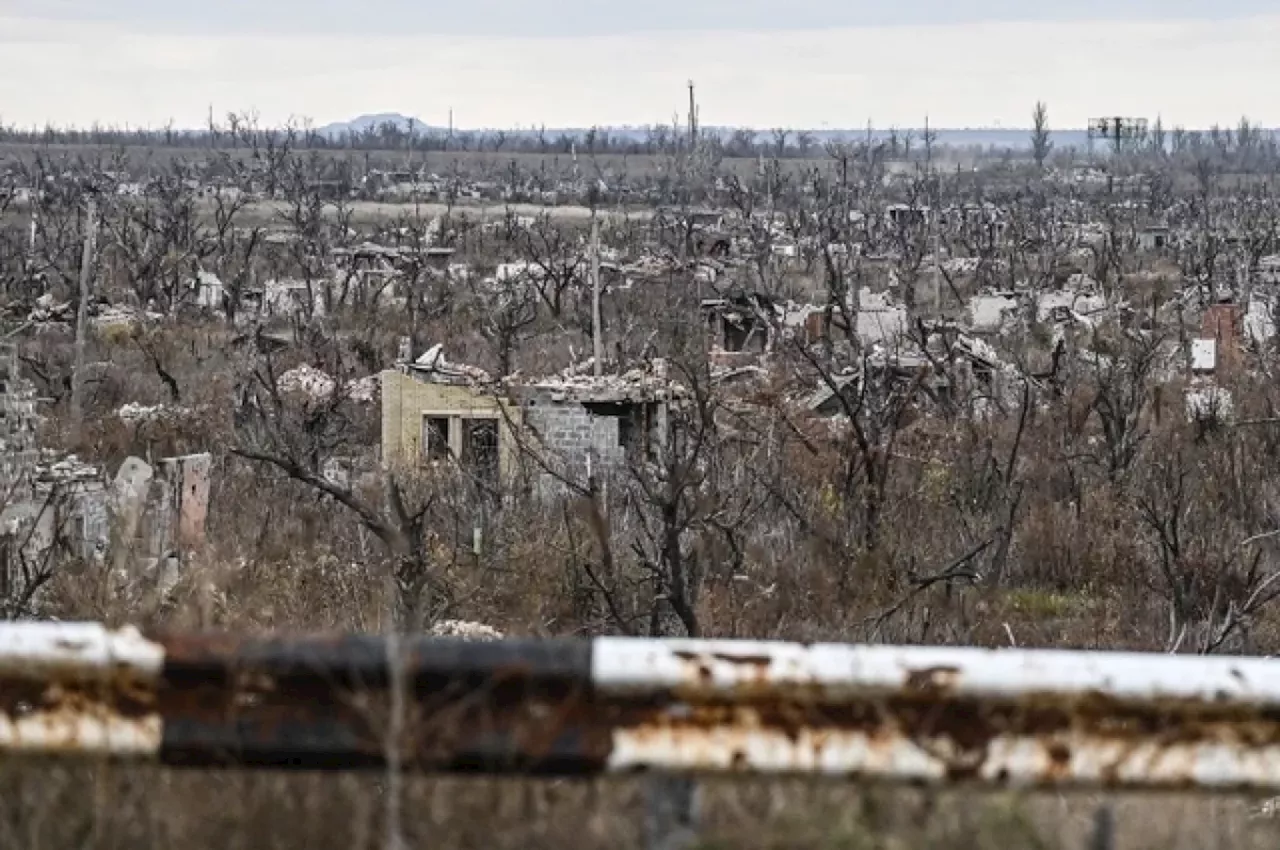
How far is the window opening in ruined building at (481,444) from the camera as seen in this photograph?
819 inches

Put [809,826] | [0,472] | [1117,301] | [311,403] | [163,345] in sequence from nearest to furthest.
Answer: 1. [809,826]
2. [0,472]
3. [311,403]
4. [163,345]
5. [1117,301]

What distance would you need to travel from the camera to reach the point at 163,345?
37188 millimetres

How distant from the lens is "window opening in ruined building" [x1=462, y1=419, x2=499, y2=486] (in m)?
20.8

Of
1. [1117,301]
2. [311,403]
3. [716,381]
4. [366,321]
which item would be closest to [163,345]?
[366,321]

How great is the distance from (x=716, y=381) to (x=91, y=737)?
853 inches

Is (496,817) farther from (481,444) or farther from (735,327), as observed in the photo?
(735,327)

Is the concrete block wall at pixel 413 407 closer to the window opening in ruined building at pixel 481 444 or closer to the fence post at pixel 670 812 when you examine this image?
the window opening in ruined building at pixel 481 444

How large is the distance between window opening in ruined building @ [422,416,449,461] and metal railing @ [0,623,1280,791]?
62.1ft

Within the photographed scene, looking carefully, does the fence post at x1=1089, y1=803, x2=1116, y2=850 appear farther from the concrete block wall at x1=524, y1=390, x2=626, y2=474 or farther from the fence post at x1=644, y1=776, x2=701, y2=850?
the concrete block wall at x1=524, y1=390, x2=626, y2=474

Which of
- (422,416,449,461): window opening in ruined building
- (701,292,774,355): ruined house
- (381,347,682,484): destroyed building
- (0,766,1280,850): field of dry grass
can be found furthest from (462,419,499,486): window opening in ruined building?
(0,766,1280,850): field of dry grass

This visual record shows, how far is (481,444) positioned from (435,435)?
709mm

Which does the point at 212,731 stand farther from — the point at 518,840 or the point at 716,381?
the point at 716,381

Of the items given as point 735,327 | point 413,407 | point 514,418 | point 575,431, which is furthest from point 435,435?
point 735,327

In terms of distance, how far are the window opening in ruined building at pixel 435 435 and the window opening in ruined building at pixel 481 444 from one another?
37 centimetres
